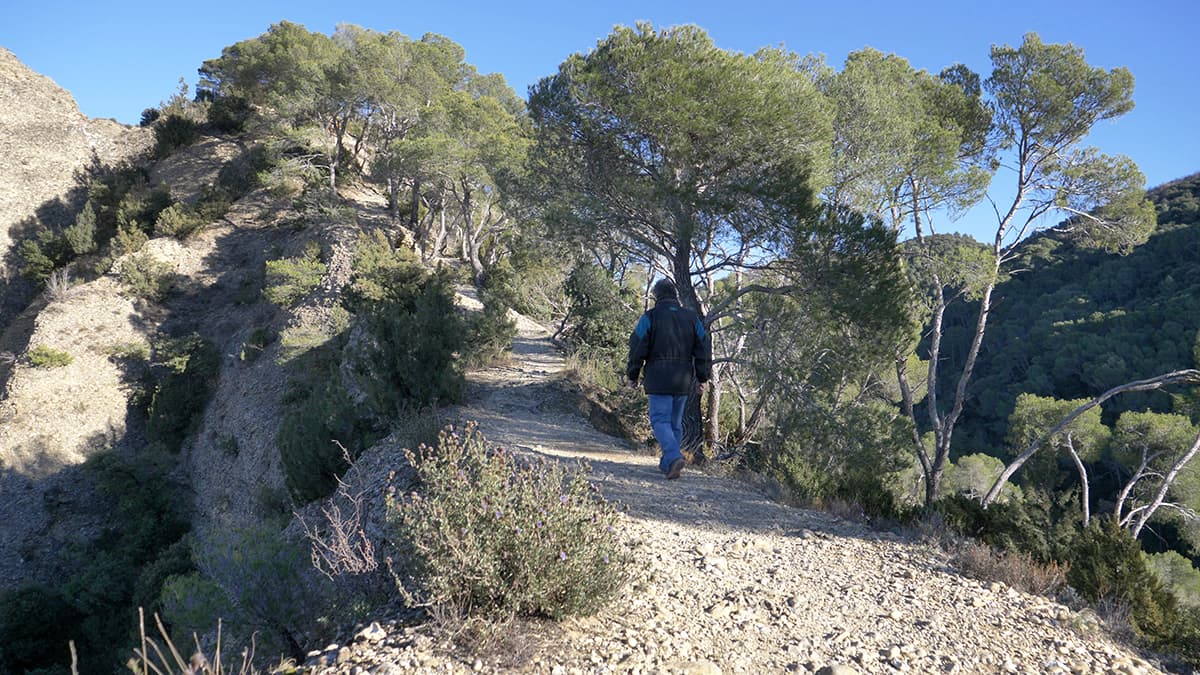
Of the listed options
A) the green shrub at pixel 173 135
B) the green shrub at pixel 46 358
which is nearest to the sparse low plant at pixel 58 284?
the green shrub at pixel 46 358

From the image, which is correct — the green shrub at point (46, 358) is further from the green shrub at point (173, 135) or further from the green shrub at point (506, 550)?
the green shrub at point (506, 550)

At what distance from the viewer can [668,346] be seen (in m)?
5.06

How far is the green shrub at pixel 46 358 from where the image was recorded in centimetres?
1633

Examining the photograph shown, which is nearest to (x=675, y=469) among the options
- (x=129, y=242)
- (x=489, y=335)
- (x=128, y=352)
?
(x=489, y=335)

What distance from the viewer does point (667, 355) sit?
5.06m

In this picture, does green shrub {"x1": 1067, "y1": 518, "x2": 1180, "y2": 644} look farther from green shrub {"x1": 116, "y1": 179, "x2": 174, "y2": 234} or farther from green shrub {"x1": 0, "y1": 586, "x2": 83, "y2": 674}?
green shrub {"x1": 116, "y1": 179, "x2": 174, "y2": 234}

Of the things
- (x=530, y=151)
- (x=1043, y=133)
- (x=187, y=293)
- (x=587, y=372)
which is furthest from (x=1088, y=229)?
(x=187, y=293)

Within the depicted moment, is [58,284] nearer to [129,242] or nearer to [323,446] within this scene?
[129,242]

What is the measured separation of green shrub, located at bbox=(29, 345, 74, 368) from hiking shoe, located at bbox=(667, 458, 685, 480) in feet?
63.2

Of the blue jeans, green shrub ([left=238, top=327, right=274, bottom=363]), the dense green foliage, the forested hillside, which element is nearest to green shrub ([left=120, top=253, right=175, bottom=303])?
green shrub ([left=238, top=327, right=274, bottom=363])

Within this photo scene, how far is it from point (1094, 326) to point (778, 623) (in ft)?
109

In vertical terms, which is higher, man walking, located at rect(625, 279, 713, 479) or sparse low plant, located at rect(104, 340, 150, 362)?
man walking, located at rect(625, 279, 713, 479)

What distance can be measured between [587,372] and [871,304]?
497 cm

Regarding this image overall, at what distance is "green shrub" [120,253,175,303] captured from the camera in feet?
61.9
